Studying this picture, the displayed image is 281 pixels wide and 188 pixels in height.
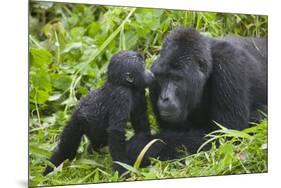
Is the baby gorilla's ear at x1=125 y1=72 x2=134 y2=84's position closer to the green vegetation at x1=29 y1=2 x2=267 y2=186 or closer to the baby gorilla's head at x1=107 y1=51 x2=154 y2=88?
the baby gorilla's head at x1=107 y1=51 x2=154 y2=88

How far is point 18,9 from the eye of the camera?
292 centimetres

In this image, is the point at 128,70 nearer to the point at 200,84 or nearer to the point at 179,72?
the point at 179,72

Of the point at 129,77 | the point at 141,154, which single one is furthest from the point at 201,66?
the point at 141,154

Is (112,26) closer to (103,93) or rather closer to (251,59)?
(103,93)

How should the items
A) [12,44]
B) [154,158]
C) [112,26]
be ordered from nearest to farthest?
[12,44] → [154,158] → [112,26]

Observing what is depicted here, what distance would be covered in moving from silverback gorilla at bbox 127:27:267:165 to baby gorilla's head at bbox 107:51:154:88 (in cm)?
13

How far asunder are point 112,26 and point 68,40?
0.28 meters

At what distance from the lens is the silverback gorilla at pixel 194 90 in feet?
10.1

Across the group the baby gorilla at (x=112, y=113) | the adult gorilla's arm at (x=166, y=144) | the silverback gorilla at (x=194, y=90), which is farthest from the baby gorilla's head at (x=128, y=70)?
the adult gorilla's arm at (x=166, y=144)

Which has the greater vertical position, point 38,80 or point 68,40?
point 68,40

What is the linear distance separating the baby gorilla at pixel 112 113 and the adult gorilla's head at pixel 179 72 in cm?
12

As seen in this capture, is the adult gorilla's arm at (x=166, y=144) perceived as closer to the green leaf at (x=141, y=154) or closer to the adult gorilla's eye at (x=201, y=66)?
the green leaf at (x=141, y=154)

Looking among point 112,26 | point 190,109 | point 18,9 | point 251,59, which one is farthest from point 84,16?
point 251,59

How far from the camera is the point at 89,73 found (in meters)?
3.20
